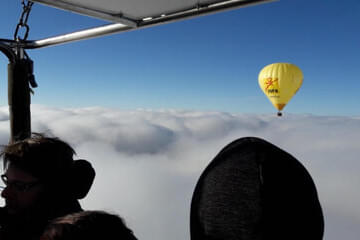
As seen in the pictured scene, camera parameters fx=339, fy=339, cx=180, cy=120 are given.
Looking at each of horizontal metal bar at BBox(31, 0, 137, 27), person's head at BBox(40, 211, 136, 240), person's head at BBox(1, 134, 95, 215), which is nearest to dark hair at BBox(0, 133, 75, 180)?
person's head at BBox(1, 134, 95, 215)

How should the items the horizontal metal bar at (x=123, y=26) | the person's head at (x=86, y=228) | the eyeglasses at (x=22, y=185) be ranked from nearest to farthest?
the person's head at (x=86, y=228)
the eyeglasses at (x=22, y=185)
the horizontal metal bar at (x=123, y=26)

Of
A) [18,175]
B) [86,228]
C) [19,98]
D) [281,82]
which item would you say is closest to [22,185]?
[18,175]

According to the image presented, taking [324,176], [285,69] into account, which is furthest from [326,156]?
[285,69]

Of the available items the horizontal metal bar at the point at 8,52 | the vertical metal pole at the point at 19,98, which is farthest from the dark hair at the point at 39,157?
the horizontal metal bar at the point at 8,52

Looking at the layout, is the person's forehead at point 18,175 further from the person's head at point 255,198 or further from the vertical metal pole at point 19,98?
the vertical metal pole at point 19,98

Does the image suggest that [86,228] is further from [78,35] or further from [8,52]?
[8,52]

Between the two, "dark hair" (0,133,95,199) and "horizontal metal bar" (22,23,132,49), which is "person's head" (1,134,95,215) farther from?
"horizontal metal bar" (22,23,132,49)
